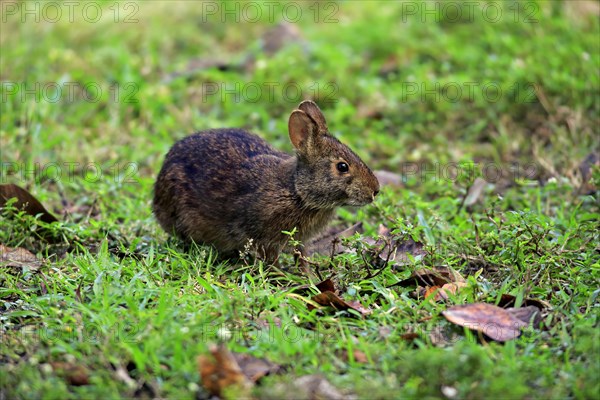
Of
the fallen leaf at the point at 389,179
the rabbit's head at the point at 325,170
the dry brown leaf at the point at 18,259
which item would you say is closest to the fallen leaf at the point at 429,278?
the rabbit's head at the point at 325,170

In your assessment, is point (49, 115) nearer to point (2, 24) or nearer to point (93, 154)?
point (93, 154)

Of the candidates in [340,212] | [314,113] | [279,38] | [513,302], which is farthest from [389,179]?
[279,38]

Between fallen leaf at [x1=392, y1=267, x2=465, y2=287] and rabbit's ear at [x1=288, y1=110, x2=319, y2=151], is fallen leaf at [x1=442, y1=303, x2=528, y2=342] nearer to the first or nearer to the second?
fallen leaf at [x1=392, y1=267, x2=465, y2=287]

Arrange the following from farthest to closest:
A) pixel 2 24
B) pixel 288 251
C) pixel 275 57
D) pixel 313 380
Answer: pixel 2 24
pixel 275 57
pixel 288 251
pixel 313 380

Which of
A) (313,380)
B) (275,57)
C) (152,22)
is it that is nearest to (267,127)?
(275,57)

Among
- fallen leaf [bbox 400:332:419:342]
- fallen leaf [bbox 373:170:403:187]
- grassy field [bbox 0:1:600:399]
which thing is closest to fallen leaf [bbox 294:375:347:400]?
grassy field [bbox 0:1:600:399]

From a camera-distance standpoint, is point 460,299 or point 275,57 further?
point 275,57
